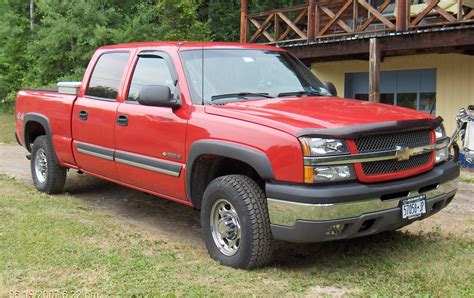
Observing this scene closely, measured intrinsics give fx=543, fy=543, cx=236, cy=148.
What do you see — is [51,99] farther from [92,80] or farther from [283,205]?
[283,205]

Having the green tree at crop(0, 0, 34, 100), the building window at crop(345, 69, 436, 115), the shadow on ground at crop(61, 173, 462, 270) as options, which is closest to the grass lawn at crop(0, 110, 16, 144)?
the green tree at crop(0, 0, 34, 100)

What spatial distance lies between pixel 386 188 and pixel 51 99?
4511 millimetres

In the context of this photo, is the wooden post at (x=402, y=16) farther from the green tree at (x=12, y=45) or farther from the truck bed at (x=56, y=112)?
the green tree at (x=12, y=45)

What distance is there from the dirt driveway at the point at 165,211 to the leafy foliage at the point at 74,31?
7390mm

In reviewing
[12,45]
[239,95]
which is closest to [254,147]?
[239,95]

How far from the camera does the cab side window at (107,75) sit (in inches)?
229

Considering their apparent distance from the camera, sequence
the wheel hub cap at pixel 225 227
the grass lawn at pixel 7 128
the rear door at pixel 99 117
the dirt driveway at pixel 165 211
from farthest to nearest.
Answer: the grass lawn at pixel 7 128 < the rear door at pixel 99 117 < the dirt driveway at pixel 165 211 < the wheel hub cap at pixel 225 227

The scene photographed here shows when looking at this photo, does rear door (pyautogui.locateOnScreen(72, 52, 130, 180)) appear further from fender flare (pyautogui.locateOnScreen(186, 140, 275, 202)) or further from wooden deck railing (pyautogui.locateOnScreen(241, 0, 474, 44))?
wooden deck railing (pyautogui.locateOnScreen(241, 0, 474, 44))

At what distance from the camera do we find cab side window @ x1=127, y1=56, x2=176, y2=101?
5164 millimetres

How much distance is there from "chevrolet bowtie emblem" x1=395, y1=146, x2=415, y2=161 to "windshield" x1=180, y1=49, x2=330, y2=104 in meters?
1.31

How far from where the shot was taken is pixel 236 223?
426cm

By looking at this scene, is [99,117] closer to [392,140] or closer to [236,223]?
[236,223]

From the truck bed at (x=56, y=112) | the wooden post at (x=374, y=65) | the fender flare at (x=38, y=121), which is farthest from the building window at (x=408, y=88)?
the fender flare at (x=38, y=121)

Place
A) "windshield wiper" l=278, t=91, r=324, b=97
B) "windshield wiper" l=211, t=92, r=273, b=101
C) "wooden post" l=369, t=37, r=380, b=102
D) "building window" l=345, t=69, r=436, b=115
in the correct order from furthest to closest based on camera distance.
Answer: "building window" l=345, t=69, r=436, b=115 → "wooden post" l=369, t=37, r=380, b=102 → "windshield wiper" l=278, t=91, r=324, b=97 → "windshield wiper" l=211, t=92, r=273, b=101
